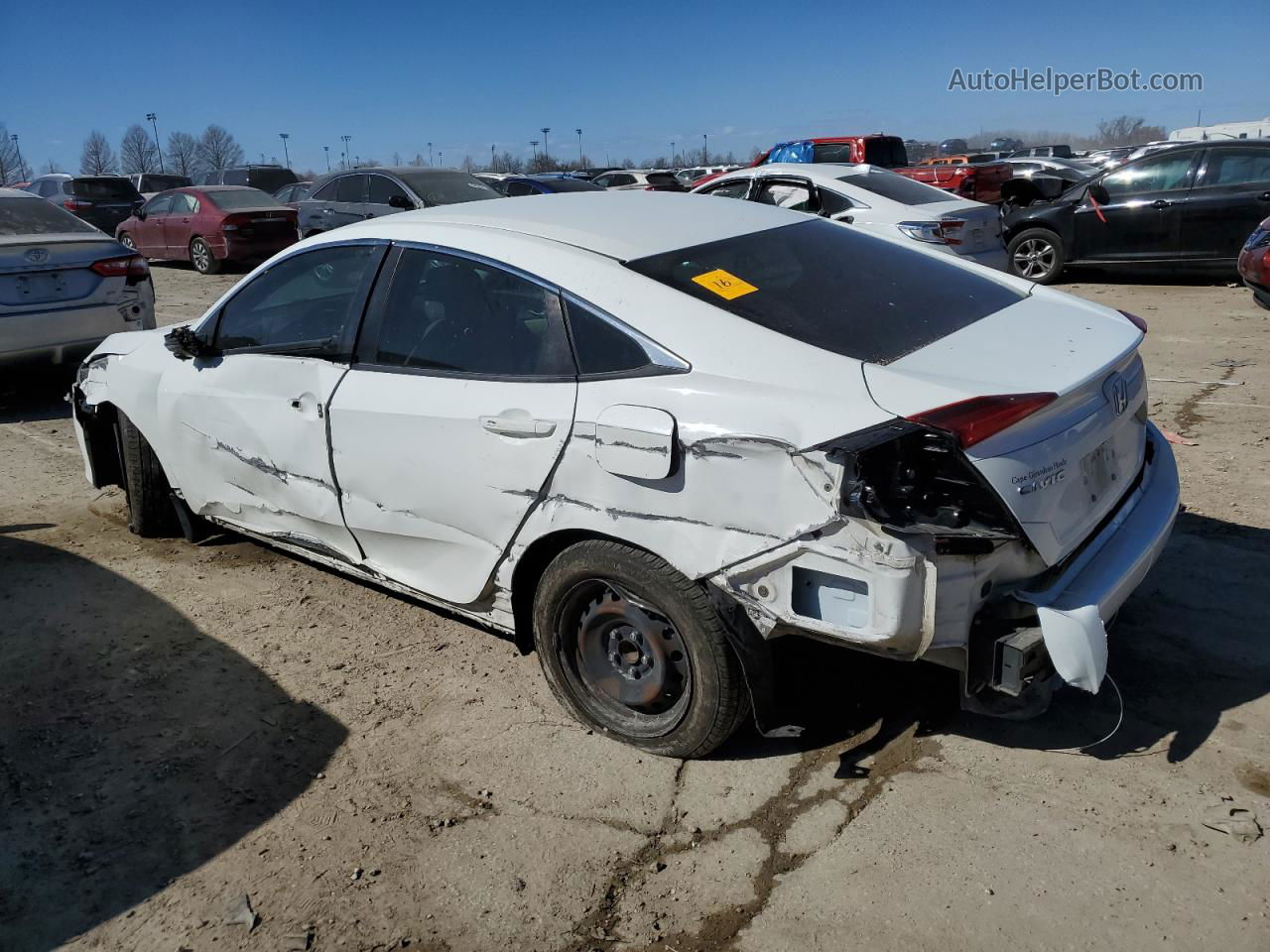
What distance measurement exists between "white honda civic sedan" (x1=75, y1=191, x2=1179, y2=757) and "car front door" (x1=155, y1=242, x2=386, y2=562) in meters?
0.02

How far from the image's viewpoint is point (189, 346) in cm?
427

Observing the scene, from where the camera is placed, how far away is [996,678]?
263cm

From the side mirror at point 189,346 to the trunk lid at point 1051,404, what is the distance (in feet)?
9.48

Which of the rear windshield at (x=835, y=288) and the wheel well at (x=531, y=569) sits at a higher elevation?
the rear windshield at (x=835, y=288)

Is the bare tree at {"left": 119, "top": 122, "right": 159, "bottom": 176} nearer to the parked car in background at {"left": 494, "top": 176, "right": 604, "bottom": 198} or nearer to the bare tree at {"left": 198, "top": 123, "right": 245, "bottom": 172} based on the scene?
the bare tree at {"left": 198, "top": 123, "right": 245, "bottom": 172}

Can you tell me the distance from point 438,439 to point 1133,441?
225 cm

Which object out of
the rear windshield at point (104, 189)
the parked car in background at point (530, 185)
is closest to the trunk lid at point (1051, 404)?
the parked car in background at point (530, 185)

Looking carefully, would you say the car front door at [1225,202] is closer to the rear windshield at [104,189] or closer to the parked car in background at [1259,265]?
the parked car in background at [1259,265]

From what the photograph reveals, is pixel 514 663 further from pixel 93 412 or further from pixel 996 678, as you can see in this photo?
Answer: pixel 93 412

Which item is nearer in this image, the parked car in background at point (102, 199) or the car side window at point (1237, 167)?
the car side window at point (1237, 167)

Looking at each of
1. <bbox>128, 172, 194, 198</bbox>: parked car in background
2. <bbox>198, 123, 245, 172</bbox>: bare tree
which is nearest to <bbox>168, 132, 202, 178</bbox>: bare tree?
<bbox>198, 123, 245, 172</bbox>: bare tree

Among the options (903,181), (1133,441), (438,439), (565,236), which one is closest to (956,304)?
(1133,441)

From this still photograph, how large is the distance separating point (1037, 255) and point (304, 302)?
35.1 feet

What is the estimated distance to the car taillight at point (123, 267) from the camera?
25.4ft
